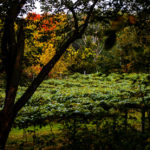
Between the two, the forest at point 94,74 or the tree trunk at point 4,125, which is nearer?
the forest at point 94,74

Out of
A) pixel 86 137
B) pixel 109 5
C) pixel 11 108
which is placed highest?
pixel 109 5

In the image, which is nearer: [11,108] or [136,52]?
[136,52]

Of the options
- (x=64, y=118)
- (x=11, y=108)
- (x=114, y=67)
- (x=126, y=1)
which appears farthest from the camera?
(x=126, y=1)

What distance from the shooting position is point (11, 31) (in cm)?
397

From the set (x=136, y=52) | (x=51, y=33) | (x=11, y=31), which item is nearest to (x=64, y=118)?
(x=11, y=31)

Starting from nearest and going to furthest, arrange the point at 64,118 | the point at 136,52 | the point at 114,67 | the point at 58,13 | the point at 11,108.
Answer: the point at 136,52, the point at 114,67, the point at 11,108, the point at 64,118, the point at 58,13

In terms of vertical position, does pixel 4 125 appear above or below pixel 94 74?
below

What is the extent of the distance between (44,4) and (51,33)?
3.20 ft

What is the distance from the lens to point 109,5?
192 inches

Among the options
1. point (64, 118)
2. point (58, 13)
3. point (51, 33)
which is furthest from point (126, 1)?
point (64, 118)

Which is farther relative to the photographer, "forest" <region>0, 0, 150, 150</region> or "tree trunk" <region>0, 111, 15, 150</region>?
"tree trunk" <region>0, 111, 15, 150</region>

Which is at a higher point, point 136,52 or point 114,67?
point 136,52

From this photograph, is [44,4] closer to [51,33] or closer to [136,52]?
[51,33]

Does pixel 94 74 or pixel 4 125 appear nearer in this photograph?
pixel 94 74
